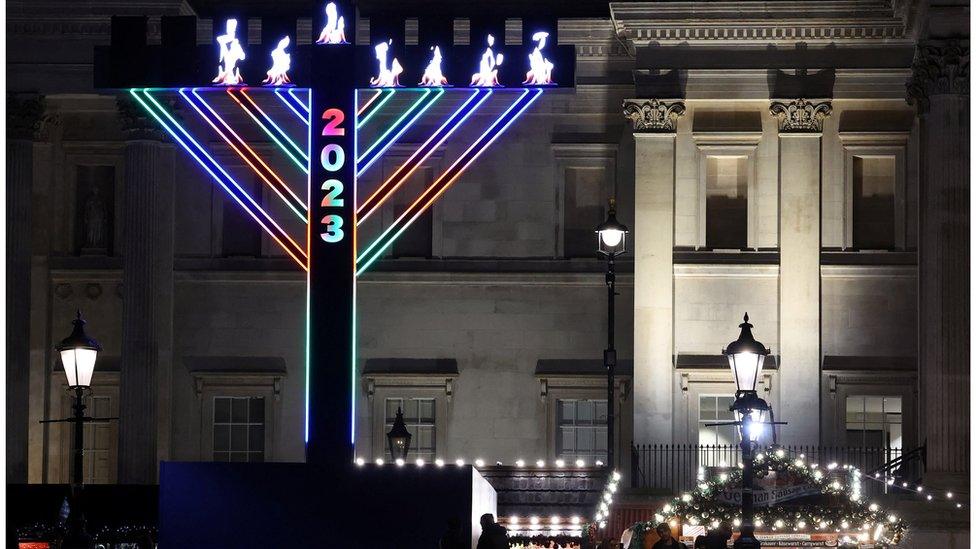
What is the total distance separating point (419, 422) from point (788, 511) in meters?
20.1

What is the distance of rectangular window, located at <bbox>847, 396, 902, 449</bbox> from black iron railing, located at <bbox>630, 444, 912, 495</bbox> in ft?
1.48

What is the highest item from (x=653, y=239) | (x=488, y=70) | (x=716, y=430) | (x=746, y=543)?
(x=653, y=239)

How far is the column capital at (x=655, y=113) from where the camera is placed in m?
43.9

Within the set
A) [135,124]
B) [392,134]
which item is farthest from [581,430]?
[392,134]

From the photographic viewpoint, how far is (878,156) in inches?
1743

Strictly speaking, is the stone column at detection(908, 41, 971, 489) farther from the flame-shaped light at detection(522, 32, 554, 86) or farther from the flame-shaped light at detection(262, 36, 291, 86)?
the flame-shaped light at detection(262, 36, 291, 86)

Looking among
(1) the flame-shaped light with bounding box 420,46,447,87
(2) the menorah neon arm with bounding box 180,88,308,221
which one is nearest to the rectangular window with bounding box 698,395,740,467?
(1) the flame-shaped light with bounding box 420,46,447,87

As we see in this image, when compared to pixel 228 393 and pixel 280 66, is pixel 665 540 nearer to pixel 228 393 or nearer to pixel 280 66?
pixel 280 66

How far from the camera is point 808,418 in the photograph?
43531 millimetres

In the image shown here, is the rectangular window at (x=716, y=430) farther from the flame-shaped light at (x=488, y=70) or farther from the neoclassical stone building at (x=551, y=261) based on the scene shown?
the flame-shaped light at (x=488, y=70)

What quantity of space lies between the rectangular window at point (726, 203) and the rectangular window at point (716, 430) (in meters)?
3.28

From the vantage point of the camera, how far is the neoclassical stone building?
43.9 m

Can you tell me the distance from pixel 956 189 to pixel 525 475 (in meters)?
9.84

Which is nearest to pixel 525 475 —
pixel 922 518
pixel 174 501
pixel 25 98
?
pixel 922 518
